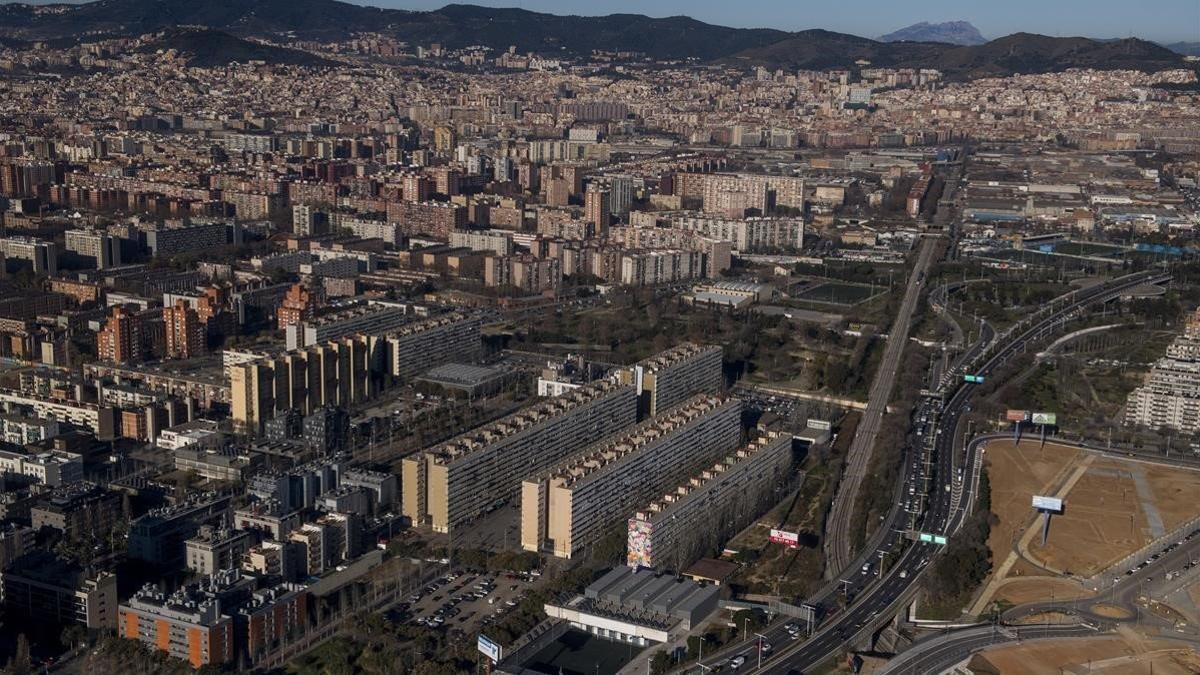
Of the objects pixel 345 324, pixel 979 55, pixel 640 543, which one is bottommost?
pixel 640 543

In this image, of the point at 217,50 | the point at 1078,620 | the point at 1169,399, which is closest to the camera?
the point at 1078,620

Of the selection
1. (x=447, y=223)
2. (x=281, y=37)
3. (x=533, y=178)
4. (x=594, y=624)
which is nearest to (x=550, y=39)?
(x=281, y=37)

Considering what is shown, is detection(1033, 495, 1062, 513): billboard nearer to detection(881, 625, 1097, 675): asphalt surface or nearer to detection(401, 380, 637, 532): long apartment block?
detection(881, 625, 1097, 675): asphalt surface

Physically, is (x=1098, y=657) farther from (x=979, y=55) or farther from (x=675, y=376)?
(x=979, y=55)

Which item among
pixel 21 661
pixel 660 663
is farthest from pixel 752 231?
pixel 21 661

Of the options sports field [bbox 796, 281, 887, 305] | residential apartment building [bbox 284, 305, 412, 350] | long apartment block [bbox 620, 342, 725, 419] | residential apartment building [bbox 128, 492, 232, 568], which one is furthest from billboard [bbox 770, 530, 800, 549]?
sports field [bbox 796, 281, 887, 305]

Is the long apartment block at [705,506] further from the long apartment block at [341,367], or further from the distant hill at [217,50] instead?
the distant hill at [217,50]
